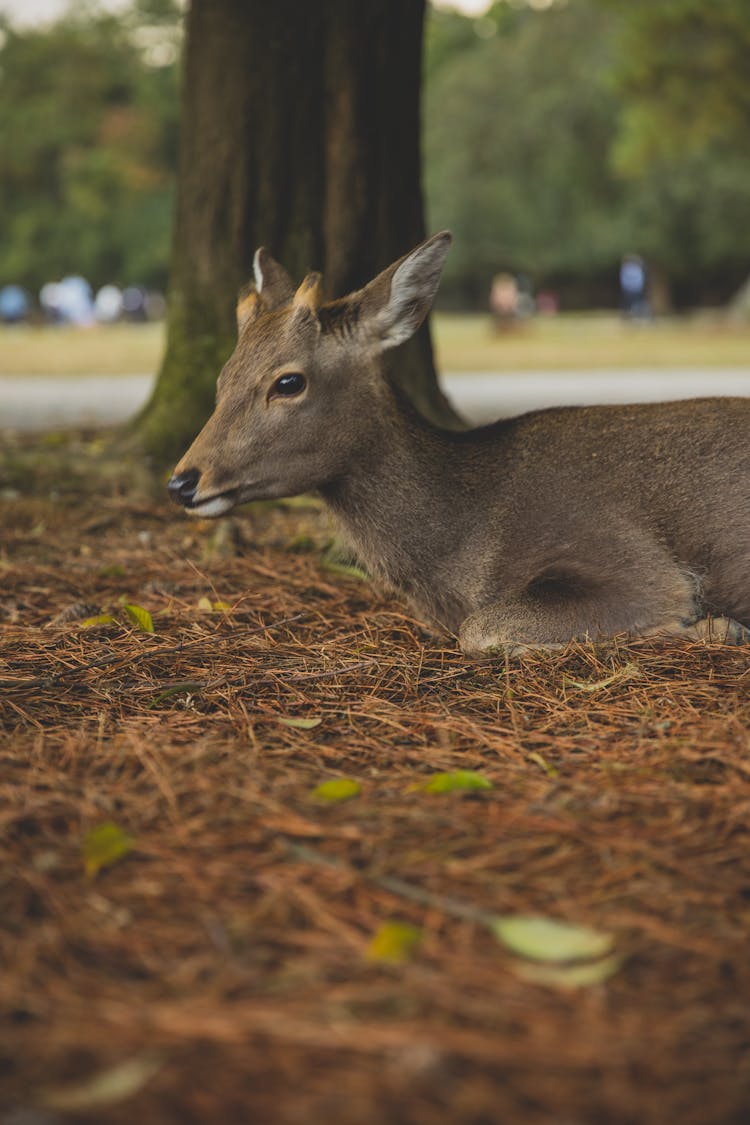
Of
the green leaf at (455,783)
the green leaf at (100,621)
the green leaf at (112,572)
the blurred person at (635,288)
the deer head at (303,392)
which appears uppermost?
the deer head at (303,392)

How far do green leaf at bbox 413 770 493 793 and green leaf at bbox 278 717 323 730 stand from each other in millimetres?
565

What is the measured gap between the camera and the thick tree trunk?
6.67 meters

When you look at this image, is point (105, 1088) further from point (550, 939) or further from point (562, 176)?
point (562, 176)

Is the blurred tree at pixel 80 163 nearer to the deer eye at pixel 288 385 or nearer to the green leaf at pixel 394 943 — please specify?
the deer eye at pixel 288 385

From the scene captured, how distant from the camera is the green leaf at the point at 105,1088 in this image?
1666 mm

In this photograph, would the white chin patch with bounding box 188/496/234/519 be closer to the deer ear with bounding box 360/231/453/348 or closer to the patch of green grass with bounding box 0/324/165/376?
the deer ear with bounding box 360/231/453/348

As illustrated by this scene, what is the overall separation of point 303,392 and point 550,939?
2.53 meters

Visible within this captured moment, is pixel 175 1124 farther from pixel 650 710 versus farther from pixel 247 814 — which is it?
pixel 650 710

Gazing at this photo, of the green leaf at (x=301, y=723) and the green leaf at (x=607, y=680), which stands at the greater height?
the green leaf at (x=301, y=723)

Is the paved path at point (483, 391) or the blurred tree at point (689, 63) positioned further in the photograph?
the blurred tree at point (689, 63)

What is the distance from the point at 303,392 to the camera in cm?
420

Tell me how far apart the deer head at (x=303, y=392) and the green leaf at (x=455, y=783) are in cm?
164

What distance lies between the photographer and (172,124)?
64.6 meters

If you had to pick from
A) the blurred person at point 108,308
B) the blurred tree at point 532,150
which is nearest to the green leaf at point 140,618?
the blurred tree at point 532,150
